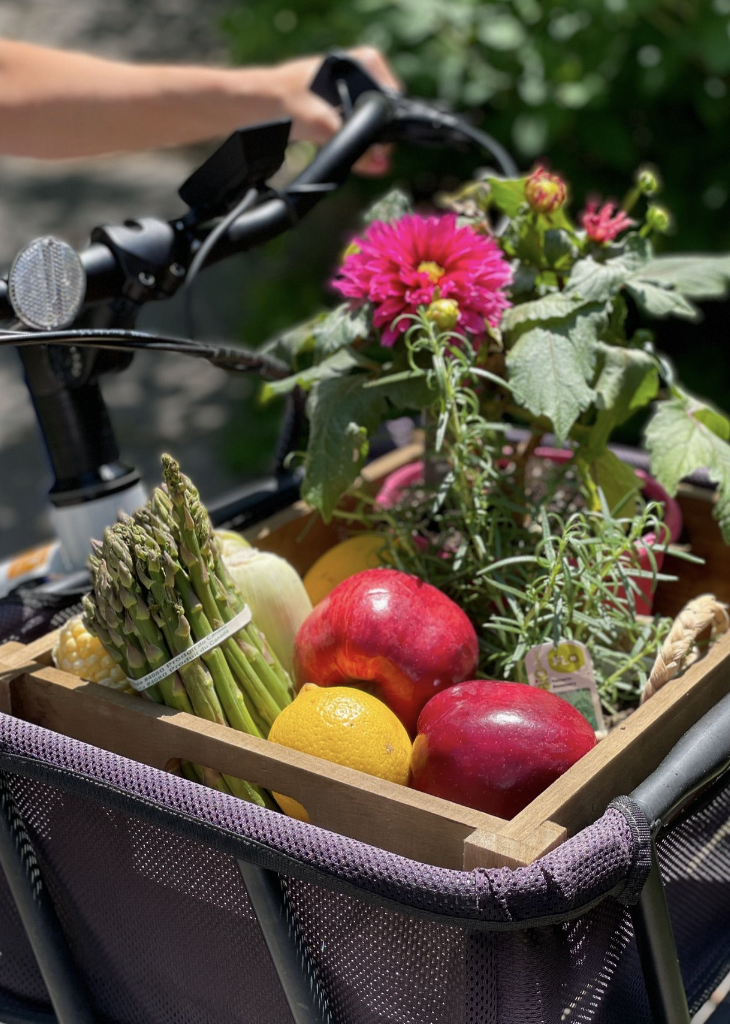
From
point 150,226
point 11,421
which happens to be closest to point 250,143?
point 150,226

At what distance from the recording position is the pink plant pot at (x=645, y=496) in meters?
1.10

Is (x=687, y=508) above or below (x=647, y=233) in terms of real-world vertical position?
below

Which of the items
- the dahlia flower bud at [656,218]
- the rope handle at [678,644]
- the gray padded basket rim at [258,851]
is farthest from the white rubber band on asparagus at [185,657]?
the dahlia flower bud at [656,218]

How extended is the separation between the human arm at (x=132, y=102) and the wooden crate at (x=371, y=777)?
701 millimetres

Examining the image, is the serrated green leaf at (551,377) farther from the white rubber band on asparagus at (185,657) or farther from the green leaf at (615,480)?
the white rubber band on asparagus at (185,657)

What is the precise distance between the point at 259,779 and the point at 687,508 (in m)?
0.69

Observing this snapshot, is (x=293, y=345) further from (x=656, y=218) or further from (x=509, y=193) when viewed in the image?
(x=656, y=218)

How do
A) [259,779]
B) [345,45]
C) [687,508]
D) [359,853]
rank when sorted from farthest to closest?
[345,45], [687,508], [259,779], [359,853]

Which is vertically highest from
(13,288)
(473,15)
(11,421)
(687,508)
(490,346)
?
(473,15)

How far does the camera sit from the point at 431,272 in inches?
40.3

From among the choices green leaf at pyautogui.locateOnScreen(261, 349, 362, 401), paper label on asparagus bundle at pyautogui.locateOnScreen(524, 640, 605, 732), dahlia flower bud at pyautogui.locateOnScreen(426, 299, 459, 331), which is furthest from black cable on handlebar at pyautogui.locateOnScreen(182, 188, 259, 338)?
paper label on asparagus bundle at pyautogui.locateOnScreen(524, 640, 605, 732)

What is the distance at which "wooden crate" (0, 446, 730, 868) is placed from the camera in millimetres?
716

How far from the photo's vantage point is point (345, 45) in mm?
2811

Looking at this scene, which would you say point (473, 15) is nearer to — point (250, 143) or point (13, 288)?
point (250, 143)
